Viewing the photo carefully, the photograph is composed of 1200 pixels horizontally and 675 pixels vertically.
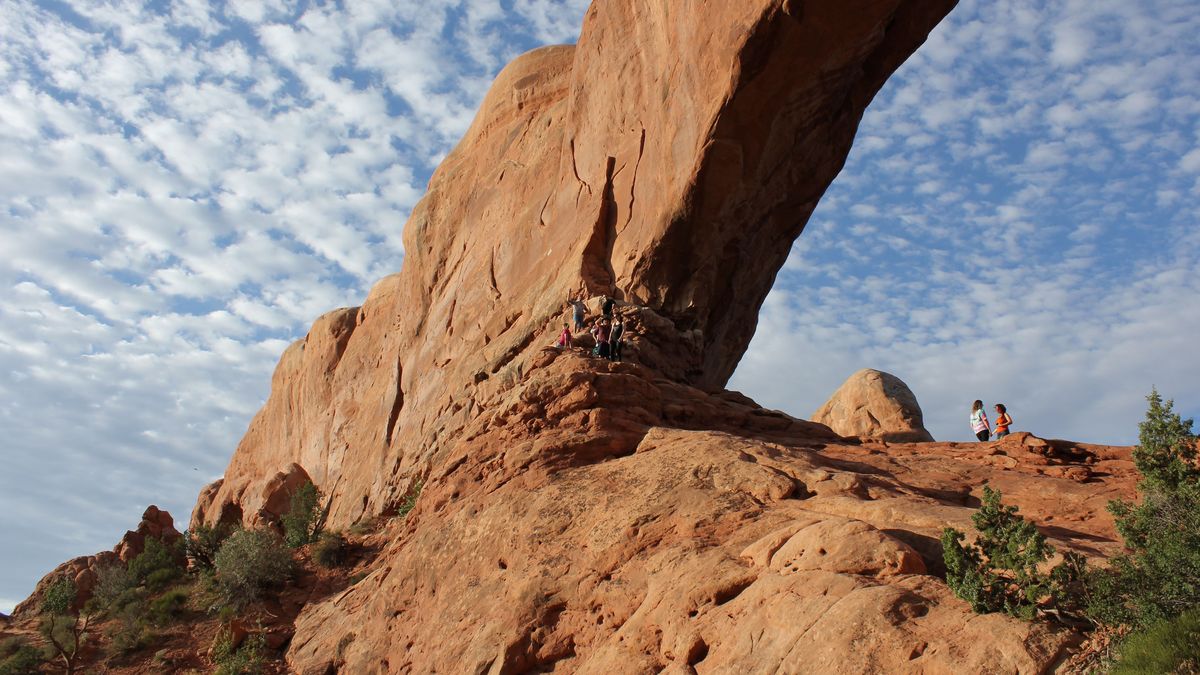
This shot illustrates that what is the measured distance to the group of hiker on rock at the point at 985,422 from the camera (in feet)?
68.6

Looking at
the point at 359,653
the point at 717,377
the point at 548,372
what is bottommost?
the point at 359,653

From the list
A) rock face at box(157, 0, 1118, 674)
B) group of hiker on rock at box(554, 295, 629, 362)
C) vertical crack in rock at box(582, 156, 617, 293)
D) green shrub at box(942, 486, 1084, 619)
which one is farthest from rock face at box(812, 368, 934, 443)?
green shrub at box(942, 486, 1084, 619)

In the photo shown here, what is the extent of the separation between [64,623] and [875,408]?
23863 millimetres

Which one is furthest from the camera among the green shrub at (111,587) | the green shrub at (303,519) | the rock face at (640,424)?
the green shrub at (303,519)

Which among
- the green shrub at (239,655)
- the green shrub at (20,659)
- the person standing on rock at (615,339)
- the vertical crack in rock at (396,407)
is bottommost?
the green shrub at (239,655)

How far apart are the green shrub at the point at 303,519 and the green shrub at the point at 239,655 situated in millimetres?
4938

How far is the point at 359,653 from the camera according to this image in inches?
669

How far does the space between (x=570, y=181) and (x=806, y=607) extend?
17040mm

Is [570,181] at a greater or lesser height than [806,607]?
greater

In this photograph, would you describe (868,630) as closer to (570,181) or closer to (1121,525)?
(1121,525)

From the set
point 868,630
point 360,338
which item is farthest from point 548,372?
point 360,338

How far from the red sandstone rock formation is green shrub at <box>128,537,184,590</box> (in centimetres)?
483

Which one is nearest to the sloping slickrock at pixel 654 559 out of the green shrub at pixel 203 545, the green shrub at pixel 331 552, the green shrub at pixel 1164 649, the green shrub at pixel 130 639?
the green shrub at pixel 1164 649

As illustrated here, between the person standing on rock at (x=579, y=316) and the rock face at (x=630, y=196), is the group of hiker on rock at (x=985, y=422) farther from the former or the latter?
the person standing on rock at (x=579, y=316)
